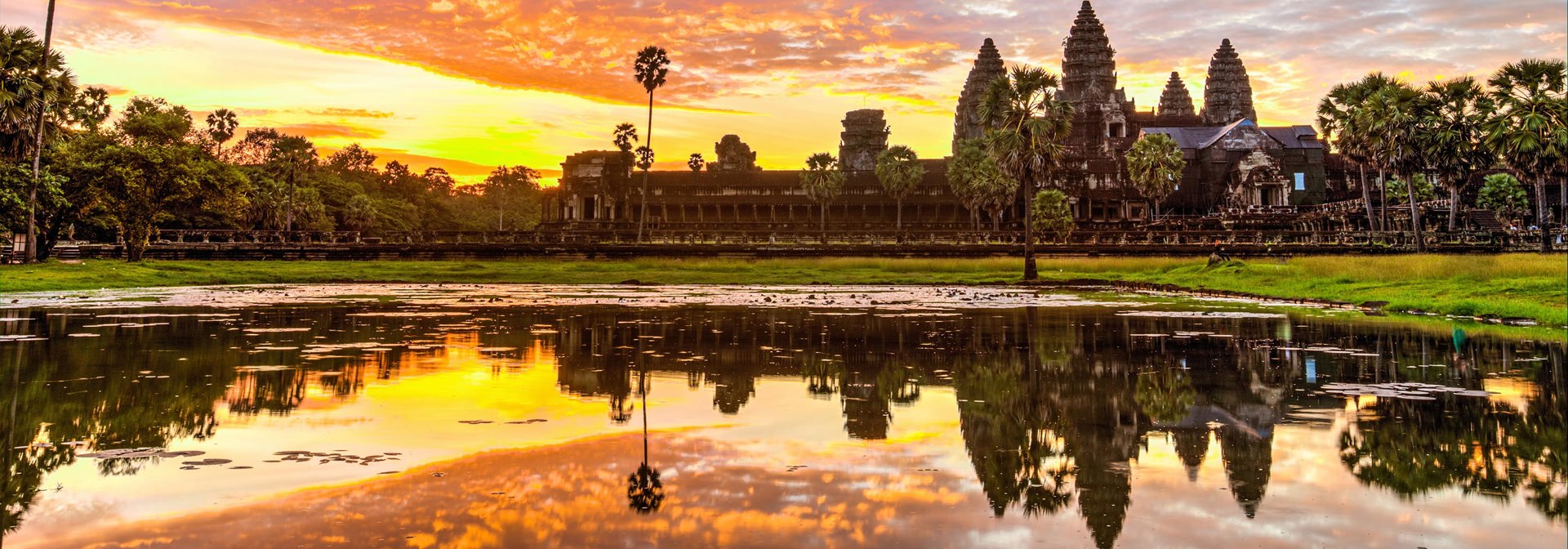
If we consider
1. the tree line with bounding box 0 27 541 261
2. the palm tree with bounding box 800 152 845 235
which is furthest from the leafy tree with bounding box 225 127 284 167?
the palm tree with bounding box 800 152 845 235

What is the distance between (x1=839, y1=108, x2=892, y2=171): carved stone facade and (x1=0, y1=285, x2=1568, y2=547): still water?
120 metres

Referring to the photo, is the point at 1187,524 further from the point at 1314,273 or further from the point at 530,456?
the point at 1314,273

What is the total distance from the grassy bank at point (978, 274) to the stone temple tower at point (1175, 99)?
3899 inches

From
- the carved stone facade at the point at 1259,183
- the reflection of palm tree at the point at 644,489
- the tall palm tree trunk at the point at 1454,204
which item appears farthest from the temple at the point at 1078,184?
the reflection of palm tree at the point at 644,489

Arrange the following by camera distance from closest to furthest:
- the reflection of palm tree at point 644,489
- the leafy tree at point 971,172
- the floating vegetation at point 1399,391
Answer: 1. the reflection of palm tree at point 644,489
2. the floating vegetation at point 1399,391
3. the leafy tree at point 971,172

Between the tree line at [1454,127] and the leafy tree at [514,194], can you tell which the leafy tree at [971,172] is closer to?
the tree line at [1454,127]

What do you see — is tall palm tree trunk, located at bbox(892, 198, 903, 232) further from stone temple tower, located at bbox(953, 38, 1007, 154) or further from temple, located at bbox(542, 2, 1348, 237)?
stone temple tower, located at bbox(953, 38, 1007, 154)

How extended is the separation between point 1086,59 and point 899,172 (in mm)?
32745

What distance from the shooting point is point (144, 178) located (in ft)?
149

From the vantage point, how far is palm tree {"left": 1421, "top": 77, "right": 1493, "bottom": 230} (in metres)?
56.8

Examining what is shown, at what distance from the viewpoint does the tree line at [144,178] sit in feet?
131

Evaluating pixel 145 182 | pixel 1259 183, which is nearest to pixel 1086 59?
pixel 1259 183

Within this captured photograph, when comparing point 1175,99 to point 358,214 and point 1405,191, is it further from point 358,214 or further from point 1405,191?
point 358,214

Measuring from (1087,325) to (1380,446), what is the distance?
37.1ft
